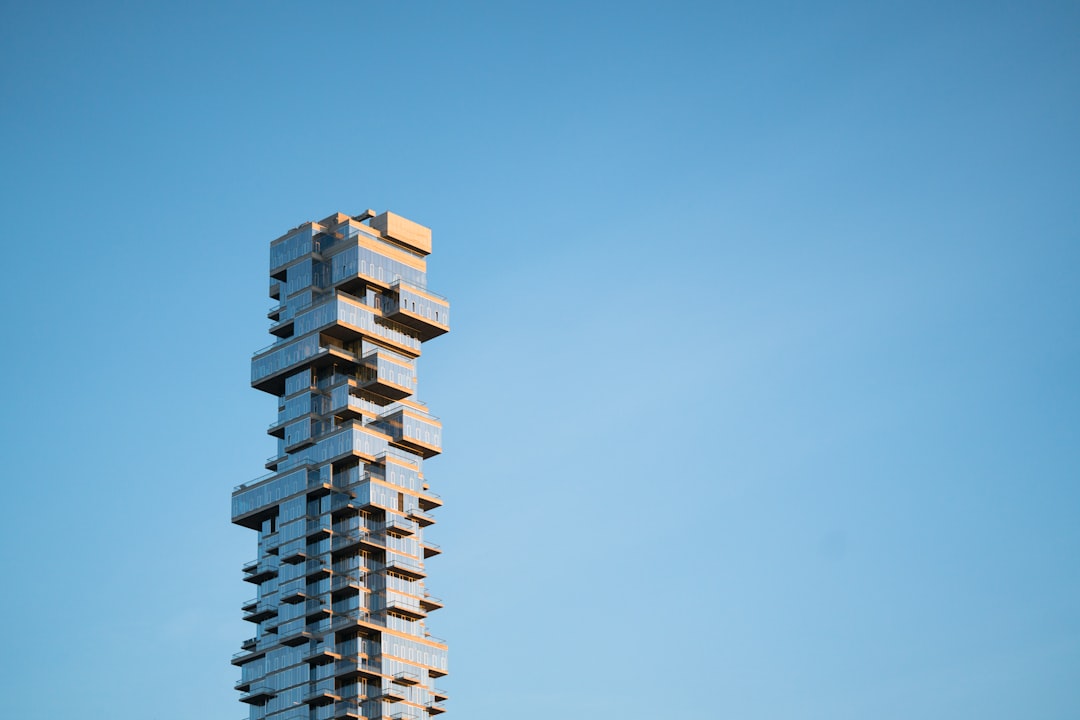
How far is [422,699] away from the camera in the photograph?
19788cm

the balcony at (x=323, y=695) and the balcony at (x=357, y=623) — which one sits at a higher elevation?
the balcony at (x=357, y=623)

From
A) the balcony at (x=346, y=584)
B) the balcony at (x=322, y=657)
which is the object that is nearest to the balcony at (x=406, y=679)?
the balcony at (x=322, y=657)

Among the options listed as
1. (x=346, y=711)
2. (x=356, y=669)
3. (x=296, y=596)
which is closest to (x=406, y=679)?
(x=356, y=669)

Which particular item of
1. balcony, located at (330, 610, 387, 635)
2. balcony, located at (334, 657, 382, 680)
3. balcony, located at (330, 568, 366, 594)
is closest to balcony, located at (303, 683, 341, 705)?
balcony, located at (334, 657, 382, 680)

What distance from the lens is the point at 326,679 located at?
7633 inches

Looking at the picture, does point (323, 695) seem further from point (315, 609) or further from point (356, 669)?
point (315, 609)

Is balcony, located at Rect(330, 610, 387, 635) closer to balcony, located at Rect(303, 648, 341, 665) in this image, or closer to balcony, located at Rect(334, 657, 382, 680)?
balcony, located at Rect(303, 648, 341, 665)

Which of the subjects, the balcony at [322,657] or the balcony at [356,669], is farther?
the balcony at [322,657]

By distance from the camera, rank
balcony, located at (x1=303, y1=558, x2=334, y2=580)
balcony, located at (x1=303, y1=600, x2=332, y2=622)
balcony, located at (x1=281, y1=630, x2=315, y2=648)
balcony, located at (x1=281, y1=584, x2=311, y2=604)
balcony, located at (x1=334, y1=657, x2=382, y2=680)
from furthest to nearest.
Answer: balcony, located at (x1=303, y1=558, x2=334, y2=580), balcony, located at (x1=281, y1=584, x2=311, y2=604), balcony, located at (x1=303, y1=600, x2=332, y2=622), balcony, located at (x1=281, y1=630, x2=315, y2=648), balcony, located at (x1=334, y1=657, x2=382, y2=680)

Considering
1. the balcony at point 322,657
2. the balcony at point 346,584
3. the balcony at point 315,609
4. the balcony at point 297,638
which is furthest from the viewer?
the balcony at point 346,584

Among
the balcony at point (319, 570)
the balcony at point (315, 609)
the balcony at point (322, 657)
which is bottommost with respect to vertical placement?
the balcony at point (322, 657)

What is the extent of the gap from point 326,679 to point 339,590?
10.2 metres

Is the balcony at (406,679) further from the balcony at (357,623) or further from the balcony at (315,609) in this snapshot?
the balcony at (315,609)

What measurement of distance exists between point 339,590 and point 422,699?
50.6 ft
